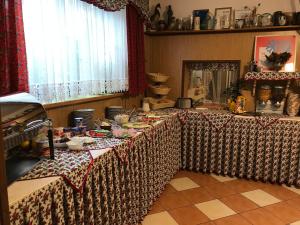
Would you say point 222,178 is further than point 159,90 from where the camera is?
No

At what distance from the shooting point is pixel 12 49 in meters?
1.52

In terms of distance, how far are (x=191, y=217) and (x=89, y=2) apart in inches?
82.4

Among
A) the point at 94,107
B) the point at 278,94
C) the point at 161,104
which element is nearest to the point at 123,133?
the point at 94,107

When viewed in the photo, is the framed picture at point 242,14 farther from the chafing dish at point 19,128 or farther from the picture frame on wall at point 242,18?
the chafing dish at point 19,128

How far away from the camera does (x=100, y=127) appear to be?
7.37 ft

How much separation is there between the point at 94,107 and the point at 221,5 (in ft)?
7.15

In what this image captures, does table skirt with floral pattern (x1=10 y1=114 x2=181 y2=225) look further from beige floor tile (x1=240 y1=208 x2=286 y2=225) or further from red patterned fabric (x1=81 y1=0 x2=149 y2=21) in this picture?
red patterned fabric (x1=81 y1=0 x2=149 y2=21)

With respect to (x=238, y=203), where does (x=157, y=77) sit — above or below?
above

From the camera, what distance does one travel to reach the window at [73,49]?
1792 millimetres

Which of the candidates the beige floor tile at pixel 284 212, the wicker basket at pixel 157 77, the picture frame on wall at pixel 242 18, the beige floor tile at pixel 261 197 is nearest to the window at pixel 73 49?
the wicker basket at pixel 157 77

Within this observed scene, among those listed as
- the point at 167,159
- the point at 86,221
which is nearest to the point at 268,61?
the point at 167,159

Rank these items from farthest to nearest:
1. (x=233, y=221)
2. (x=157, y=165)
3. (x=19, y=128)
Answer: (x=157, y=165)
(x=233, y=221)
(x=19, y=128)

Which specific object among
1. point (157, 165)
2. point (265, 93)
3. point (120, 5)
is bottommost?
point (157, 165)

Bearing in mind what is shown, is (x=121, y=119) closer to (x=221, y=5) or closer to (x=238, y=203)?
(x=238, y=203)
